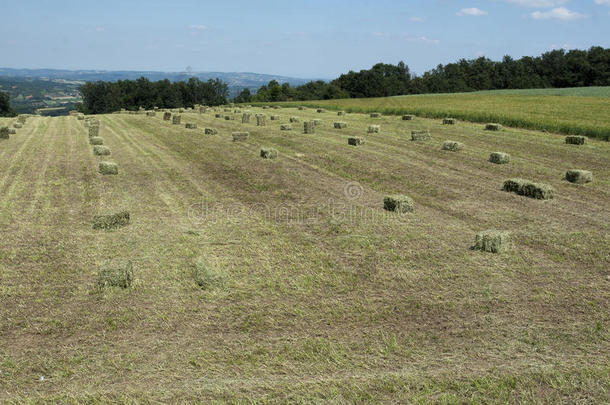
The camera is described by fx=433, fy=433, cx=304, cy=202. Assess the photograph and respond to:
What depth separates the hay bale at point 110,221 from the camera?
40.9 ft

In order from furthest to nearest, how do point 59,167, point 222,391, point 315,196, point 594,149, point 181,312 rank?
point 594,149, point 59,167, point 315,196, point 181,312, point 222,391

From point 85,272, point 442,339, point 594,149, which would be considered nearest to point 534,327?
point 442,339

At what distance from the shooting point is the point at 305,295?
8.78 meters

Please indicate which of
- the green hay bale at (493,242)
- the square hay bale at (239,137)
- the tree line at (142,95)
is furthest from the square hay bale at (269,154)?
the tree line at (142,95)

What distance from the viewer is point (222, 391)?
19.9 ft

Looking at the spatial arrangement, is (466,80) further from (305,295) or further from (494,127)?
(305,295)

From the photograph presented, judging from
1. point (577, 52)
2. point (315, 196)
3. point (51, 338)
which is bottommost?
point (51, 338)

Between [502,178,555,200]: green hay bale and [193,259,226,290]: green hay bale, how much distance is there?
12.2 meters

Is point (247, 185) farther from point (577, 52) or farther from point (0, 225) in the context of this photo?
point (577, 52)

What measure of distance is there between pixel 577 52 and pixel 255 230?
16446cm

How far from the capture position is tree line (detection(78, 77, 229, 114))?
145625 millimetres

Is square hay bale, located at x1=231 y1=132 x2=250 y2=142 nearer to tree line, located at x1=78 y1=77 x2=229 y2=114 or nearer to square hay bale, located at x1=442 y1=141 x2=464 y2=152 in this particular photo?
square hay bale, located at x1=442 y1=141 x2=464 y2=152

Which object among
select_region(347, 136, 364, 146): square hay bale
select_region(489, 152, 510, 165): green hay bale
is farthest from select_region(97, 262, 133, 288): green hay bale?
select_region(347, 136, 364, 146): square hay bale

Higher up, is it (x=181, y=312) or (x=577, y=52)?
(x=577, y=52)
